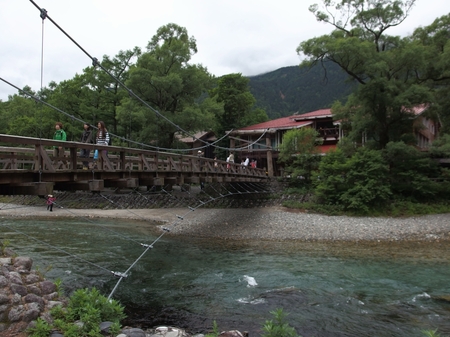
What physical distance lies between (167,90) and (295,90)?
74.5 metres

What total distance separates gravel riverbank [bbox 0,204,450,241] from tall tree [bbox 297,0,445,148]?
15.5 ft

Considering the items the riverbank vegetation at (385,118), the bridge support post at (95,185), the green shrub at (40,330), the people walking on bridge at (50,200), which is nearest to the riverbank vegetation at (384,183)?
the riverbank vegetation at (385,118)

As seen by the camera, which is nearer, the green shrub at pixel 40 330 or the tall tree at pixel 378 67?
the green shrub at pixel 40 330

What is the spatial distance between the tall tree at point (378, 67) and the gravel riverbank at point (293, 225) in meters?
4.74

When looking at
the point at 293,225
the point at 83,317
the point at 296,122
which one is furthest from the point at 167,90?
the point at 83,317

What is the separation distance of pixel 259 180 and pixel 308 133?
148 inches

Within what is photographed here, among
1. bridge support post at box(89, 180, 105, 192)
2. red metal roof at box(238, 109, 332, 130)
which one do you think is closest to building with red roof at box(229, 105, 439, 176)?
red metal roof at box(238, 109, 332, 130)

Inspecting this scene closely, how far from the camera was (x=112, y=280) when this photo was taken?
7172 mm

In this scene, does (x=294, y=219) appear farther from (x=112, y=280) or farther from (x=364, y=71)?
(x=112, y=280)

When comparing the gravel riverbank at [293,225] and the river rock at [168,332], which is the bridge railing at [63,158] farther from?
the river rock at [168,332]

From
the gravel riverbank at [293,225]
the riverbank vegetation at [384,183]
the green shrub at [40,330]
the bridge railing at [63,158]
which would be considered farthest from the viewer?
the riverbank vegetation at [384,183]

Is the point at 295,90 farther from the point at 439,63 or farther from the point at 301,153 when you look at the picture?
the point at 439,63

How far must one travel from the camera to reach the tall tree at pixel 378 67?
602 inches

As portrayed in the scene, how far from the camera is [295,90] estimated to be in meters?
90.1
